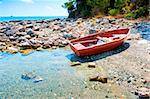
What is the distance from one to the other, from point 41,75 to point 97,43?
5395 millimetres

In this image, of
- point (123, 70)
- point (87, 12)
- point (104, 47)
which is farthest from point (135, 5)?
point (123, 70)

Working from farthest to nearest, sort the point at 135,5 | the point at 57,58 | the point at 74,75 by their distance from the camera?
the point at 135,5
the point at 57,58
the point at 74,75

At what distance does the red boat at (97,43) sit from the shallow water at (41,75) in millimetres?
791

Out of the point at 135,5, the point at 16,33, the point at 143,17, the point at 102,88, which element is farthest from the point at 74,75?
the point at 135,5

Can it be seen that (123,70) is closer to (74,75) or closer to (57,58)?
(74,75)

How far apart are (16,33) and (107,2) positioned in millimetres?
21108

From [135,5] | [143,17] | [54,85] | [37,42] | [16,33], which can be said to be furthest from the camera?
[135,5]

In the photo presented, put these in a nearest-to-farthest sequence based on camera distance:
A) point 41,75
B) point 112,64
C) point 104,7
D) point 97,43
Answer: point 41,75 < point 112,64 < point 97,43 < point 104,7

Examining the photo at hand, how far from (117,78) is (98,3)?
31.3 m

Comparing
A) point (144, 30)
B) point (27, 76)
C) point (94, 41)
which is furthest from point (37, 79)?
point (144, 30)

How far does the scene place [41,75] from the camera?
12273 mm

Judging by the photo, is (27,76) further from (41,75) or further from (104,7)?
(104,7)

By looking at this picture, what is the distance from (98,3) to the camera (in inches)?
1630

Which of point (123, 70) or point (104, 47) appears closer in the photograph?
point (123, 70)
